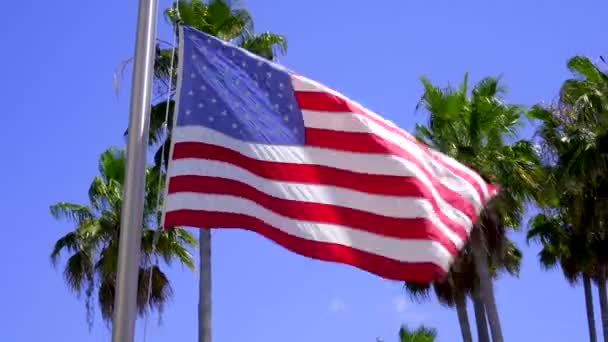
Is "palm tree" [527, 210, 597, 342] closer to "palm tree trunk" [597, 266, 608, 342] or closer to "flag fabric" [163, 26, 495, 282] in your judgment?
"palm tree trunk" [597, 266, 608, 342]

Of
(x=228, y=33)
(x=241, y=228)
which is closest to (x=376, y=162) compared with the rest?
(x=241, y=228)

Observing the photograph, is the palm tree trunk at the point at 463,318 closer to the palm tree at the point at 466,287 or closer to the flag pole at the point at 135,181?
the palm tree at the point at 466,287

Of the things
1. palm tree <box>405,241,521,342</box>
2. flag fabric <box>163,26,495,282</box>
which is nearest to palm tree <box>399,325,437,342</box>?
palm tree <box>405,241,521,342</box>

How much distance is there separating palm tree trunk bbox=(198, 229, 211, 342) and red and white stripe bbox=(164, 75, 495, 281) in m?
13.3

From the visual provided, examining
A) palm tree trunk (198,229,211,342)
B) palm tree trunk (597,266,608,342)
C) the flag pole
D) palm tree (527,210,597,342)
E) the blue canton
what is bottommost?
the flag pole

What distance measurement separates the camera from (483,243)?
84.7 ft

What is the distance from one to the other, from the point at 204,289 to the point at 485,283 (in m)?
6.81

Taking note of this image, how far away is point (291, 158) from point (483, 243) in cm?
1677

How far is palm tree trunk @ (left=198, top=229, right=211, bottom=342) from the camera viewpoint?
74.6 feet

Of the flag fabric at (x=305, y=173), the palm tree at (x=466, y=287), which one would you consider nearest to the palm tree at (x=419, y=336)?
the palm tree at (x=466, y=287)

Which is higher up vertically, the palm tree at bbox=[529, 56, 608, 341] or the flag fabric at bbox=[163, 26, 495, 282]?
the palm tree at bbox=[529, 56, 608, 341]

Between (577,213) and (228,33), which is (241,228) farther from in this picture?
(577,213)

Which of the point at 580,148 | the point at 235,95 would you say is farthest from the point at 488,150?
the point at 235,95

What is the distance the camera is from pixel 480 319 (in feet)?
96.0
